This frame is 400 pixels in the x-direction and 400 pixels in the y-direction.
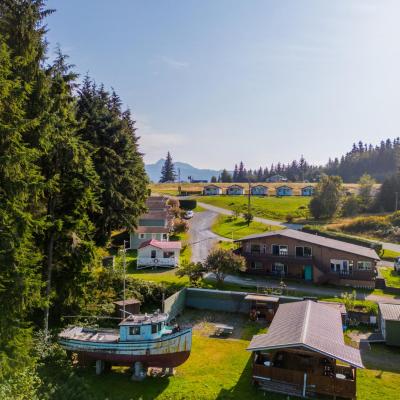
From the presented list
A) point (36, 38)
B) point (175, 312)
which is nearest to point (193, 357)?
point (175, 312)

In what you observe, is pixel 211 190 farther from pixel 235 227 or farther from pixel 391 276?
pixel 391 276

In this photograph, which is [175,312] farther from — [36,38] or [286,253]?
[36,38]

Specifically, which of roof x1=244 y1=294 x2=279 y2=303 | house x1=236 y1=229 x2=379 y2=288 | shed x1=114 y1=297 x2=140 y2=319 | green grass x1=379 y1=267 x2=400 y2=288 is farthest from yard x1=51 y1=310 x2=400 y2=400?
green grass x1=379 y1=267 x2=400 y2=288

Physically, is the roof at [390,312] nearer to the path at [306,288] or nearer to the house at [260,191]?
the path at [306,288]

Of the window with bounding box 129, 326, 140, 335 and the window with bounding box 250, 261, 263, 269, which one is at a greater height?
the window with bounding box 129, 326, 140, 335

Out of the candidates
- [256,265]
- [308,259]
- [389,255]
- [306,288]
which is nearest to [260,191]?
[389,255]

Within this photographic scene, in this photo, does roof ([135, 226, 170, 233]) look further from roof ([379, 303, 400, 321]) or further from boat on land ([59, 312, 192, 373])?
roof ([379, 303, 400, 321])

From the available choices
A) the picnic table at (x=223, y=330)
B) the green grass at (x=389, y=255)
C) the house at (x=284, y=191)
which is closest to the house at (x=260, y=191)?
the house at (x=284, y=191)
